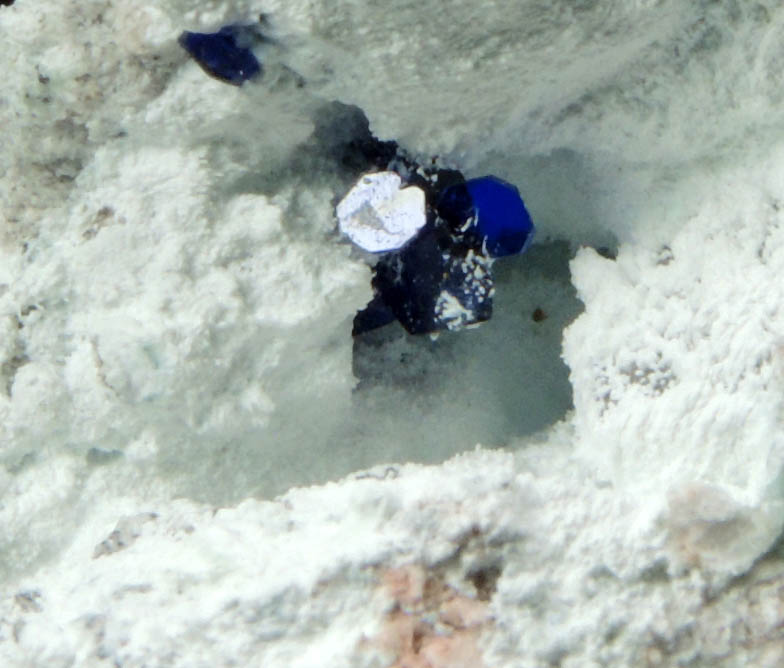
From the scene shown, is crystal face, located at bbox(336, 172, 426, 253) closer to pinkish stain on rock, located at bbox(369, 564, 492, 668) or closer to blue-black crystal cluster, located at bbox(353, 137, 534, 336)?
blue-black crystal cluster, located at bbox(353, 137, 534, 336)

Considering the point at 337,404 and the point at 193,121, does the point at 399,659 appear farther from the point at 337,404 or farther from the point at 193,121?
the point at 193,121

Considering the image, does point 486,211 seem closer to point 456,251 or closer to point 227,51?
point 456,251

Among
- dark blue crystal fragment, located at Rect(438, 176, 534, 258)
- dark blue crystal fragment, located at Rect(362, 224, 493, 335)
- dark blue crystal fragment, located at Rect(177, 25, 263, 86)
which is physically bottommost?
dark blue crystal fragment, located at Rect(362, 224, 493, 335)

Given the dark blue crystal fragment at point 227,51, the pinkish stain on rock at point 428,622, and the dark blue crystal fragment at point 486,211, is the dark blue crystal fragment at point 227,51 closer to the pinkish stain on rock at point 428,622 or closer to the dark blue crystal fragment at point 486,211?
the dark blue crystal fragment at point 486,211

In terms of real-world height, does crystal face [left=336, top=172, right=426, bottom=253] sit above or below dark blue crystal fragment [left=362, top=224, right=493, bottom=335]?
above

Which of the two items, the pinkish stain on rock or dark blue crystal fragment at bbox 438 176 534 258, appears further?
dark blue crystal fragment at bbox 438 176 534 258

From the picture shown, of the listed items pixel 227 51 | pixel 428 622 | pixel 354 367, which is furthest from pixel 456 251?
pixel 428 622

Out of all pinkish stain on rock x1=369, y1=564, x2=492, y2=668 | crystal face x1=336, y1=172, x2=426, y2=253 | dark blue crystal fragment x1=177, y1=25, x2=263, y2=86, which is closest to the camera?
pinkish stain on rock x1=369, y1=564, x2=492, y2=668

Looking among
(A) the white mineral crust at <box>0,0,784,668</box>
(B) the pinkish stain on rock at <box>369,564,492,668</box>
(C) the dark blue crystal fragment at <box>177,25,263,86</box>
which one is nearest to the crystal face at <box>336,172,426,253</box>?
(A) the white mineral crust at <box>0,0,784,668</box>
